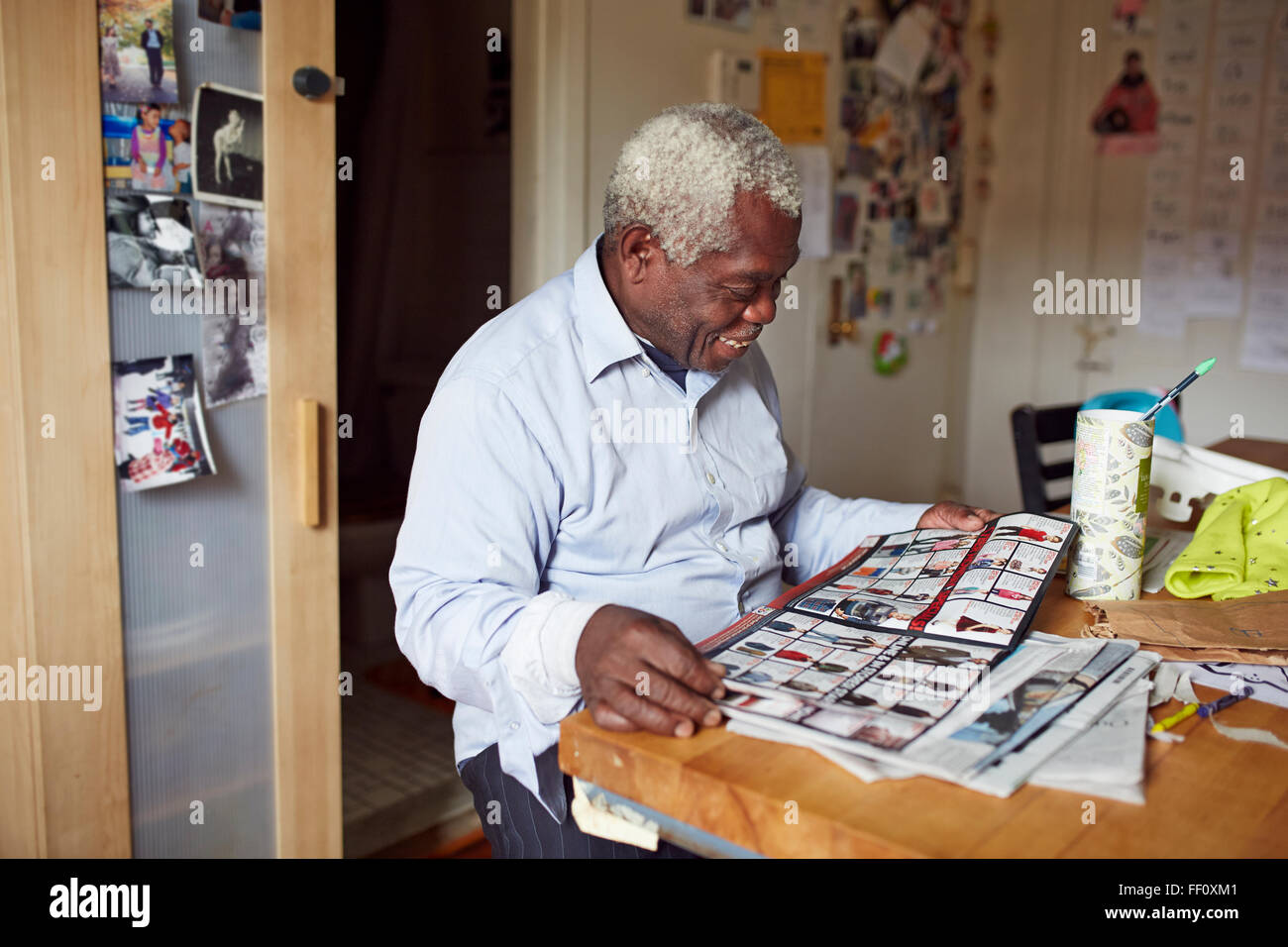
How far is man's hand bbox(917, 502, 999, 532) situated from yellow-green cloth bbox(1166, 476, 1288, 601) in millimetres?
226

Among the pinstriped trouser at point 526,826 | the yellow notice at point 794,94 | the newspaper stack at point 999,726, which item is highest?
the yellow notice at point 794,94

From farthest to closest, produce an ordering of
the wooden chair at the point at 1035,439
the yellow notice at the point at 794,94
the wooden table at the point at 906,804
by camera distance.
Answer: the yellow notice at the point at 794,94 → the wooden chair at the point at 1035,439 → the wooden table at the point at 906,804

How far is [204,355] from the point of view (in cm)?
164

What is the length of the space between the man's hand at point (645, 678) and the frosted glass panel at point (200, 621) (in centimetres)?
101

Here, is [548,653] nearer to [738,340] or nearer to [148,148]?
[738,340]

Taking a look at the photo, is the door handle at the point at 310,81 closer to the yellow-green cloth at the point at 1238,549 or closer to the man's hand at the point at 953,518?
the man's hand at the point at 953,518

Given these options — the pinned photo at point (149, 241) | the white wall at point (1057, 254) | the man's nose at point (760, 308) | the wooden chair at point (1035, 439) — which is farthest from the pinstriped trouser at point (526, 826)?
the white wall at point (1057, 254)

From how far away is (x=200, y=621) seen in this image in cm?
171

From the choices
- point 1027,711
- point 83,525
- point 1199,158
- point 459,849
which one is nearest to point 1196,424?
point 1199,158

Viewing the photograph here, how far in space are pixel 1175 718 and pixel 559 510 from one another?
Result: 0.65 meters

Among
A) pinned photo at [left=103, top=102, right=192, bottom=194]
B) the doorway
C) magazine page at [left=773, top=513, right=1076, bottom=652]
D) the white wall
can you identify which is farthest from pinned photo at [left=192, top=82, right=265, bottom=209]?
the white wall

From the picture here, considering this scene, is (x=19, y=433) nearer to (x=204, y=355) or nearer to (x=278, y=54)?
(x=204, y=355)

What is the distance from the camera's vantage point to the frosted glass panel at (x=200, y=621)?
62.8 inches
